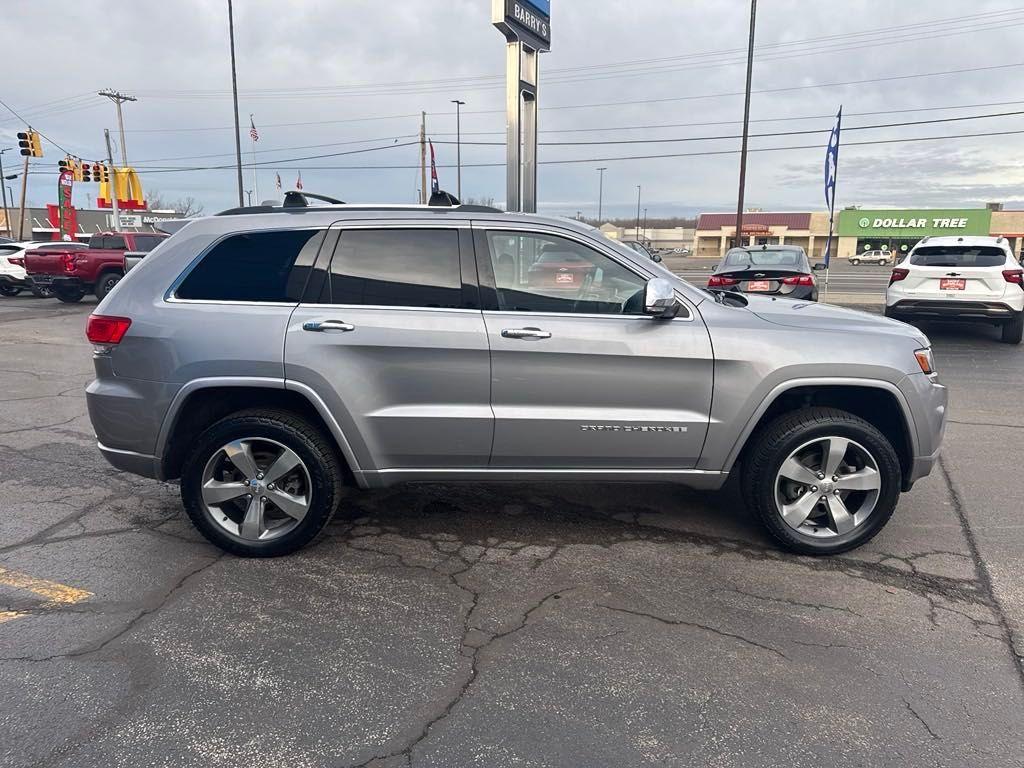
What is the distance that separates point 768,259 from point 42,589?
36.8 ft

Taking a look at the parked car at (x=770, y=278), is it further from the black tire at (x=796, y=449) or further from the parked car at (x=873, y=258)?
the parked car at (x=873, y=258)

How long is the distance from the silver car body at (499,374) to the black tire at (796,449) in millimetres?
152

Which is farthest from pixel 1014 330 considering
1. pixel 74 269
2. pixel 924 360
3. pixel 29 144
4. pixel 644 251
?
pixel 29 144

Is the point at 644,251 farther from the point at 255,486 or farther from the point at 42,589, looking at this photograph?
the point at 42,589

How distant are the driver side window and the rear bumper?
8.79m

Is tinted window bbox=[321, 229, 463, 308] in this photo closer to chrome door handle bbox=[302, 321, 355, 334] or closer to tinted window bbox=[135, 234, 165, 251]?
chrome door handle bbox=[302, 321, 355, 334]

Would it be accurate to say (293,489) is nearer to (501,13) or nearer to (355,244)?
(355,244)

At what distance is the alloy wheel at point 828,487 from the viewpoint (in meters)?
3.82

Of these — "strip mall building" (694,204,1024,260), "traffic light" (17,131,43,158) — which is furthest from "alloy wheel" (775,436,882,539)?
"strip mall building" (694,204,1024,260)

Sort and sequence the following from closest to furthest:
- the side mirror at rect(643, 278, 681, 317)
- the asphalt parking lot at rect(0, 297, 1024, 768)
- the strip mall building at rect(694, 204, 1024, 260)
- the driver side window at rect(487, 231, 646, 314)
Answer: the asphalt parking lot at rect(0, 297, 1024, 768)
the side mirror at rect(643, 278, 681, 317)
the driver side window at rect(487, 231, 646, 314)
the strip mall building at rect(694, 204, 1024, 260)

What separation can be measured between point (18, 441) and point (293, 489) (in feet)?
12.6

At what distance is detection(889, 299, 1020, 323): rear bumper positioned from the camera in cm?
1048

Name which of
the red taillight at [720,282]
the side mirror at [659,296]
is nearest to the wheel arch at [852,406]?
the side mirror at [659,296]

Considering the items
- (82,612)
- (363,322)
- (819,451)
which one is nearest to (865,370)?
(819,451)
